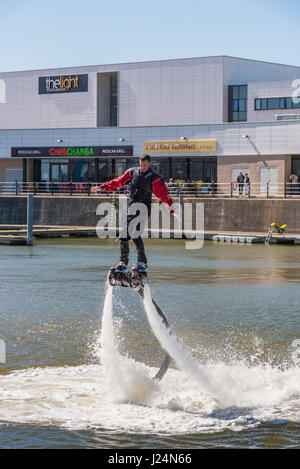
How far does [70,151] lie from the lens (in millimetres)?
62281

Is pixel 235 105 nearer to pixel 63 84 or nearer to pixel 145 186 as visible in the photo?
pixel 63 84

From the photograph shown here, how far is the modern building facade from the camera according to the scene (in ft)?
180

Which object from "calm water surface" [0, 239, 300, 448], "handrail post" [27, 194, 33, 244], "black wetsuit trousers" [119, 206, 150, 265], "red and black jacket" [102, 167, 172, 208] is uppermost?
"red and black jacket" [102, 167, 172, 208]

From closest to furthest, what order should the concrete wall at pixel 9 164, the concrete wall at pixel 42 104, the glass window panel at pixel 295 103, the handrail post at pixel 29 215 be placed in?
the handrail post at pixel 29 215 < the glass window panel at pixel 295 103 < the concrete wall at pixel 9 164 < the concrete wall at pixel 42 104

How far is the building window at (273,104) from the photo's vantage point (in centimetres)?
6016

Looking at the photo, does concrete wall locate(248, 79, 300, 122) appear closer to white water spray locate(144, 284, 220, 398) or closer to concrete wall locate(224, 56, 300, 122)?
concrete wall locate(224, 56, 300, 122)

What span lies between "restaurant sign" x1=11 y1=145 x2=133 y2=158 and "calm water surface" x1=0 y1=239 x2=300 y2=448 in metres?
34.5

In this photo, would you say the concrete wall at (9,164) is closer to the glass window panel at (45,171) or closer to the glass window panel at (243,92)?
the glass window panel at (45,171)

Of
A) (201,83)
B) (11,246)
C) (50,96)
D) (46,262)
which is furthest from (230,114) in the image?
(46,262)

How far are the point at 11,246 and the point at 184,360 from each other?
2841cm

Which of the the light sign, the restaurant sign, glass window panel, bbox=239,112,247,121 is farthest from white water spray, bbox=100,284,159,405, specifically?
the the light sign

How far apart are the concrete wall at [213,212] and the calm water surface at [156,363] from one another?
706 inches

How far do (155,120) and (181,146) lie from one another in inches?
290

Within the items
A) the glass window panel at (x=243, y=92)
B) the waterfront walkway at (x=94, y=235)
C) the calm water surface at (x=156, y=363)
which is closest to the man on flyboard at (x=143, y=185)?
the calm water surface at (x=156, y=363)
